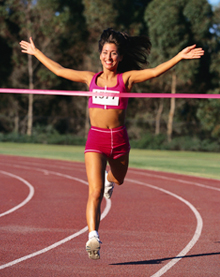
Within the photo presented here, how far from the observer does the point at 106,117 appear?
16.3ft

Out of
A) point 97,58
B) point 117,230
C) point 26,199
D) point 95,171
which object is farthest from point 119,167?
point 97,58

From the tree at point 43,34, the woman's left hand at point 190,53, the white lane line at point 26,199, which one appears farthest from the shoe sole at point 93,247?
the tree at point 43,34

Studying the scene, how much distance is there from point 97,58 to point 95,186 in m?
40.2

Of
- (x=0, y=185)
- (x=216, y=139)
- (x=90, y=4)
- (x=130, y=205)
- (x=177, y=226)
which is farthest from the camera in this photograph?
(x=90, y=4)

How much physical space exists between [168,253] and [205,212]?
3619mm

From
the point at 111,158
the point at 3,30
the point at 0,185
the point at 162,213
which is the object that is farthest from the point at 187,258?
the point at 3,30

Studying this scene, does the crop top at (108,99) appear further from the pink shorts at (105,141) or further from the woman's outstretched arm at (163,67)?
the pink shorts at (105,141)

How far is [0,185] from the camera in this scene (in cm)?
1338

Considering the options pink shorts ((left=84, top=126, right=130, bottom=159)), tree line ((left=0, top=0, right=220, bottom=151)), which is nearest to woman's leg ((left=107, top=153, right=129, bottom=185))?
pink shorts ((left=84, top=126, right=130, bottom=159))

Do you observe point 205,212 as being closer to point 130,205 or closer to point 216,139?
point 130,205

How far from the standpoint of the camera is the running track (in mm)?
5199

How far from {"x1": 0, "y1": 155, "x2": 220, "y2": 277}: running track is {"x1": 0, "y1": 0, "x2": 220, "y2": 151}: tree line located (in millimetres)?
25738

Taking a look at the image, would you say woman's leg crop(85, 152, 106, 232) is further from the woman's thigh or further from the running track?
the running track

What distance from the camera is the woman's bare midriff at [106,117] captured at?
16.3 feet
